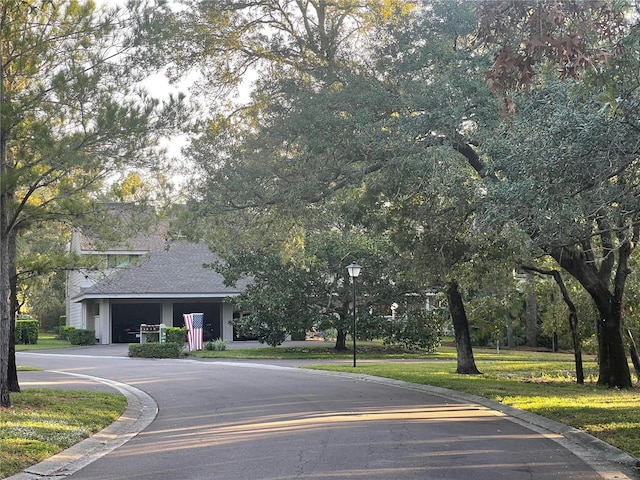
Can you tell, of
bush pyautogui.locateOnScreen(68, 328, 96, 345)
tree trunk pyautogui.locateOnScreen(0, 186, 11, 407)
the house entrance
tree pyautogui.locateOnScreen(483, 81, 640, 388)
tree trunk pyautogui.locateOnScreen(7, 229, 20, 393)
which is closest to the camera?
tree pyautogui.locateOnScreen(483, 81, 640, 388)

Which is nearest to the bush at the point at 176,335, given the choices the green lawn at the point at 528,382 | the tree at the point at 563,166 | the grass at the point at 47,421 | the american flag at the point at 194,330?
the american flag at the point at 194,330

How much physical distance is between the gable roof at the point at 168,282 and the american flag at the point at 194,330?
427 centimetres

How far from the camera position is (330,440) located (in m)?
10.7

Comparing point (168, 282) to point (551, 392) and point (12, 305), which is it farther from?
point (551, 392)

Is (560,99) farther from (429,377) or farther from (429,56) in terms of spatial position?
(429,377)

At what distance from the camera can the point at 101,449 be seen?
10.5 m

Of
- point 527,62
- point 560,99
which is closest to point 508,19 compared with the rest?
point 527,62

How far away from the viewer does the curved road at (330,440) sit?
859cm

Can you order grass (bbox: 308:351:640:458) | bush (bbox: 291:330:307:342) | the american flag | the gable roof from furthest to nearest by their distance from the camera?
1. the gable roof
2. bush (bbox: 291:330:307:342)
3. the american flag
4. grass (bbox: 308:351:640:458)

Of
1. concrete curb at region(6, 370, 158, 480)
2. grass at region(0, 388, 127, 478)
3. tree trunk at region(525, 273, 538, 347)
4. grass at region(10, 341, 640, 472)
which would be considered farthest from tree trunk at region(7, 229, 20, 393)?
tree trunk at region(525, 273, 538, 347)

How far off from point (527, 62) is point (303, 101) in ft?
24.1

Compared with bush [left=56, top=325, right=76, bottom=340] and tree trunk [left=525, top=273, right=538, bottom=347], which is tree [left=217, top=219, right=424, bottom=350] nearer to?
tree trunk [left=525, top=273, right=538, bottom=347]

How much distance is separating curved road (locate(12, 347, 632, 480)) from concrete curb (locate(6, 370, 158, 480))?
0.18 metres

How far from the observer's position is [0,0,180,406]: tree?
12398 millimetres
